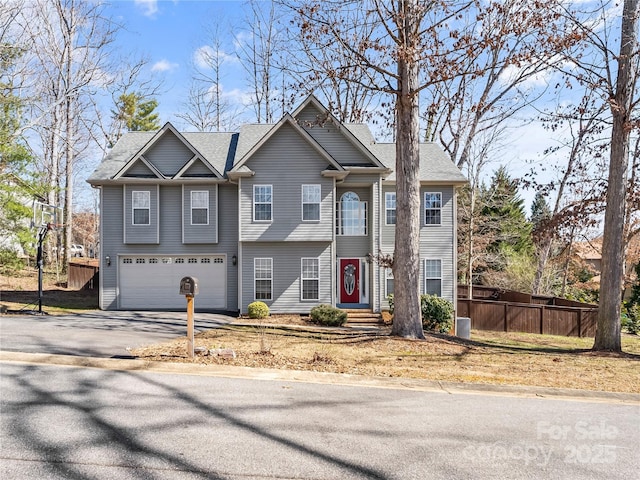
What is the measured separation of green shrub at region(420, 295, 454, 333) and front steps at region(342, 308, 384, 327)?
5.60 feet

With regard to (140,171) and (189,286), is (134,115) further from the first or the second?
(189,286)

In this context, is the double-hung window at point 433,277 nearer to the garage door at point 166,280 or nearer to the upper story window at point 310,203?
the upper story window at point 310,203

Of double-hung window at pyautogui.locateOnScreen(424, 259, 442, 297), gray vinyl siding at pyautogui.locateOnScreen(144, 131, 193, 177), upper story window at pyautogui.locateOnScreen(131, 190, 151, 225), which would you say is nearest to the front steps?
double-hung window at pyautogui.locateOnScreen(424, 259, 442, 297)

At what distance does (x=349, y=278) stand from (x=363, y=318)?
2.26 metres

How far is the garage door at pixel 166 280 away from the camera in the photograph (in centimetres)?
1994

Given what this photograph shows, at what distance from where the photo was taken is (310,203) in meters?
19.1

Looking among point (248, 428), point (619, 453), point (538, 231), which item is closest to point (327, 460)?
point (248, 428)

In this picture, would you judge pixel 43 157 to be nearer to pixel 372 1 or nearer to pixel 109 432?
pixel 372 1

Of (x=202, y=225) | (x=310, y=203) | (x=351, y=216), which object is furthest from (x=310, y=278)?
(x=202, y=225)

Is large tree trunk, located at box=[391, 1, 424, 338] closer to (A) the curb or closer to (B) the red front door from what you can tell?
(A) the curb

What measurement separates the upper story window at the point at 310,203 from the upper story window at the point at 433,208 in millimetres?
5004

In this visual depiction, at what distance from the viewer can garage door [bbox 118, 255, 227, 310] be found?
1994 centimetres

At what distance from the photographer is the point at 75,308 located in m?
19.3

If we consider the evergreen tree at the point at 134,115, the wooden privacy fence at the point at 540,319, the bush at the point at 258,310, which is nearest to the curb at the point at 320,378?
the bush at the point at 258,310
